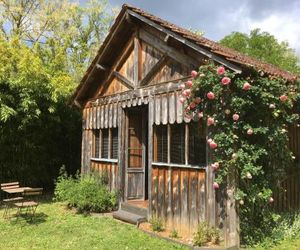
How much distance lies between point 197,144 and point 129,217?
9.67 feet

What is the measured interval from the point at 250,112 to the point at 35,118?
26.8ft

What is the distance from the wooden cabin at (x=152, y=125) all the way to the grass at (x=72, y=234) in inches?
29.3

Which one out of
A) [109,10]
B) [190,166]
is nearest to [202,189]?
[190,166]

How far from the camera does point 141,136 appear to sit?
10320 millimetres

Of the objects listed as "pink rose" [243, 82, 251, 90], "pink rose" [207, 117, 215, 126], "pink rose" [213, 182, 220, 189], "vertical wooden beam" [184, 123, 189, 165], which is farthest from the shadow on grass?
"pink rose" [243, 82, 251, 90]

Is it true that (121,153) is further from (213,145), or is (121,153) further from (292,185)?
(292,185)

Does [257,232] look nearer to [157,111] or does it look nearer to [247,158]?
[247,158]

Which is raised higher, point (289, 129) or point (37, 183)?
point (289, 129)

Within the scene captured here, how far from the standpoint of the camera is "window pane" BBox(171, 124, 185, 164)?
7.59 m

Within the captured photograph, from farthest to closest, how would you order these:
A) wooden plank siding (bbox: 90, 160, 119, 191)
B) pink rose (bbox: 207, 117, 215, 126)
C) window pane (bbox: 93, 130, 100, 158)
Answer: window pane (bbox: 93, 130, 100, 158) < wooden plank siding (bbox: 90, 160, 119, 191) < pink rose (bbox: 207, 117, 215, 126)

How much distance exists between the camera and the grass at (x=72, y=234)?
682 centimetres

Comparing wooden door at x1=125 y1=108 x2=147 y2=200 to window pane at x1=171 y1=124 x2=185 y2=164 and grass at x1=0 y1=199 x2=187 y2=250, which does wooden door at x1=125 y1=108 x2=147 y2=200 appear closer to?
grass at x1=0 y1=199 x2=187 y2=250

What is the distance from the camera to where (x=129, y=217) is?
8648 mm

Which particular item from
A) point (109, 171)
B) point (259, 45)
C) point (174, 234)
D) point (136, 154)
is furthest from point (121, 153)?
point (259, 45)
